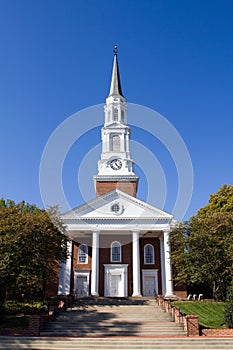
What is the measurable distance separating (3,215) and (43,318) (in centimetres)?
701

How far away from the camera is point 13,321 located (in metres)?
20.6

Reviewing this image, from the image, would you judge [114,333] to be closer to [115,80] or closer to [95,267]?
[95,267]

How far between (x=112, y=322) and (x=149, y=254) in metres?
18.0

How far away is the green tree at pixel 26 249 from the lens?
→ 20.1m

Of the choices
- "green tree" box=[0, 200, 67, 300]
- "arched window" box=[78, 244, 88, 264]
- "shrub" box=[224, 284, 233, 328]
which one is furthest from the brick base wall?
"arched window" box=[78, 244, 88, 264]

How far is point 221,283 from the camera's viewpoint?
2908 cm

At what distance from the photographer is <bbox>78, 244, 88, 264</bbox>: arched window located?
1454 inches

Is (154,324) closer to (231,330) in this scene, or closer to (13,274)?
(231,330)

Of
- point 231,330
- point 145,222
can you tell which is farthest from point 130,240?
point 231,330

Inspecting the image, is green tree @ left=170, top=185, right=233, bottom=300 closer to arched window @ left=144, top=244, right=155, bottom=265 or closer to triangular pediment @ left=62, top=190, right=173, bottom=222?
triangular pediment @ left=62, top=190, right=173, bottom=222

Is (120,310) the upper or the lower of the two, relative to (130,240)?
lower

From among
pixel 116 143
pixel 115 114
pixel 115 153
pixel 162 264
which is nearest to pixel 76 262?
pixel 162 264

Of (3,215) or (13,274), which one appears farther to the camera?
(3,215)

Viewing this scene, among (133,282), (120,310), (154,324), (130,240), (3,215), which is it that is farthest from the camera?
(130,240)
